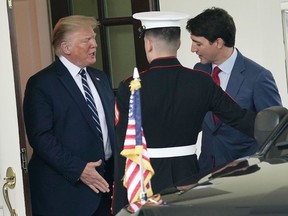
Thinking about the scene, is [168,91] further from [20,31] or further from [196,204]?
[20,31]

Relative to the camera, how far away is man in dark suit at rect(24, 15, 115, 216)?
604cm

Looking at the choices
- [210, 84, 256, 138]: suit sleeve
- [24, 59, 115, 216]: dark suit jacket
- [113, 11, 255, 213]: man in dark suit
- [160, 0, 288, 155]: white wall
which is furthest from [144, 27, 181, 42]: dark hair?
[160, 0, 288, 155]: white wall

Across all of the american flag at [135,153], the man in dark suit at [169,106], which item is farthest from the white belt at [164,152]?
the american flag at [135,153]

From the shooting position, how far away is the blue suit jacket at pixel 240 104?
5613 millimetres

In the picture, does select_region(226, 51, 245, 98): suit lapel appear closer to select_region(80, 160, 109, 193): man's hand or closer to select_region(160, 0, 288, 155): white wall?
select_region(80, 160, 109, 193): man's hand

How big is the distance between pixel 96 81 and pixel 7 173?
0.88 m

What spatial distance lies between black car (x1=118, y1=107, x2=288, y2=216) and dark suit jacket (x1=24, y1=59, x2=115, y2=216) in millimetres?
1935

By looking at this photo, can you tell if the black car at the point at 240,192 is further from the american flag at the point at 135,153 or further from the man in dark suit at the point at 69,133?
the man in dark suit at the point at 69,133

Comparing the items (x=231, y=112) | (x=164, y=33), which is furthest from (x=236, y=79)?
(x=164, y=33)

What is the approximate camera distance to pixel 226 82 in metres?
5.79

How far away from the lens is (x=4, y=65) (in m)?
5.82

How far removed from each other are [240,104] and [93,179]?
1.04 metres

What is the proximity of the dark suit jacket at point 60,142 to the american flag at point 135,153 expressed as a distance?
3.79ft

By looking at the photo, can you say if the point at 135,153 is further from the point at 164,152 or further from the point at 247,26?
the point at 247,26
